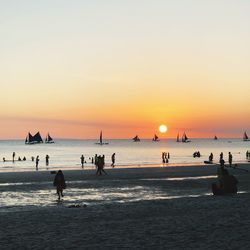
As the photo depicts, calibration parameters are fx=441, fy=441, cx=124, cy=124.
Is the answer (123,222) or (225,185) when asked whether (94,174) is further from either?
(123,222)

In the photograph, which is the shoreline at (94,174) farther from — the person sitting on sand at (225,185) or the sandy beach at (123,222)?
the person sitting on sand at (225,185)

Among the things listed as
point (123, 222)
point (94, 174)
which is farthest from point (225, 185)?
point (94, 174)

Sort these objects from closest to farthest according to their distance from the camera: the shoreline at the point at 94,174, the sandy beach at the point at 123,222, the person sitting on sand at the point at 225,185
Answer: the sandy beach at the point at 123,222 → the person sitting on sand at the point at 225,185 → the shoreline at the point at 94,174

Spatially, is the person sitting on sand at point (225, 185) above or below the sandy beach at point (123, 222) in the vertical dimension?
above

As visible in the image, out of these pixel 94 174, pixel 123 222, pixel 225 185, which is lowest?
pixel 123 222

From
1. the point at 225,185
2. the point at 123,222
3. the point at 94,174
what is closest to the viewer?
the point at 123,222

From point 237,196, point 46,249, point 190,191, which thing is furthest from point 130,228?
point 190,191

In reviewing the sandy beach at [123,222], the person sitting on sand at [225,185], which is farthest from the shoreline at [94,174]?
the person sitting on sand at [225,185]

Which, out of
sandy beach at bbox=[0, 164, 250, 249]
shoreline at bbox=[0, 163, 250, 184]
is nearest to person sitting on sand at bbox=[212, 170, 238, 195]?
sandy beach at bbox=[0, 164, 250, 249]

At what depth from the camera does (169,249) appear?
12344mm

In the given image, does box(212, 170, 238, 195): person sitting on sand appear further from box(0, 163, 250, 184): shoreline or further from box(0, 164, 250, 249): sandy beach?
box(0, 163, 250, 184): shoreline

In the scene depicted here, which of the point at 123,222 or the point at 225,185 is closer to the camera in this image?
the point at 123,222

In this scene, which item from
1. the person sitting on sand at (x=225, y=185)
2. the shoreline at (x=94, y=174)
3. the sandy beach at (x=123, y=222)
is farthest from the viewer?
the shoreline at (x=94, y=174)

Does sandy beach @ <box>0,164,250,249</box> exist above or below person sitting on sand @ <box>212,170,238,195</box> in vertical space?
below
